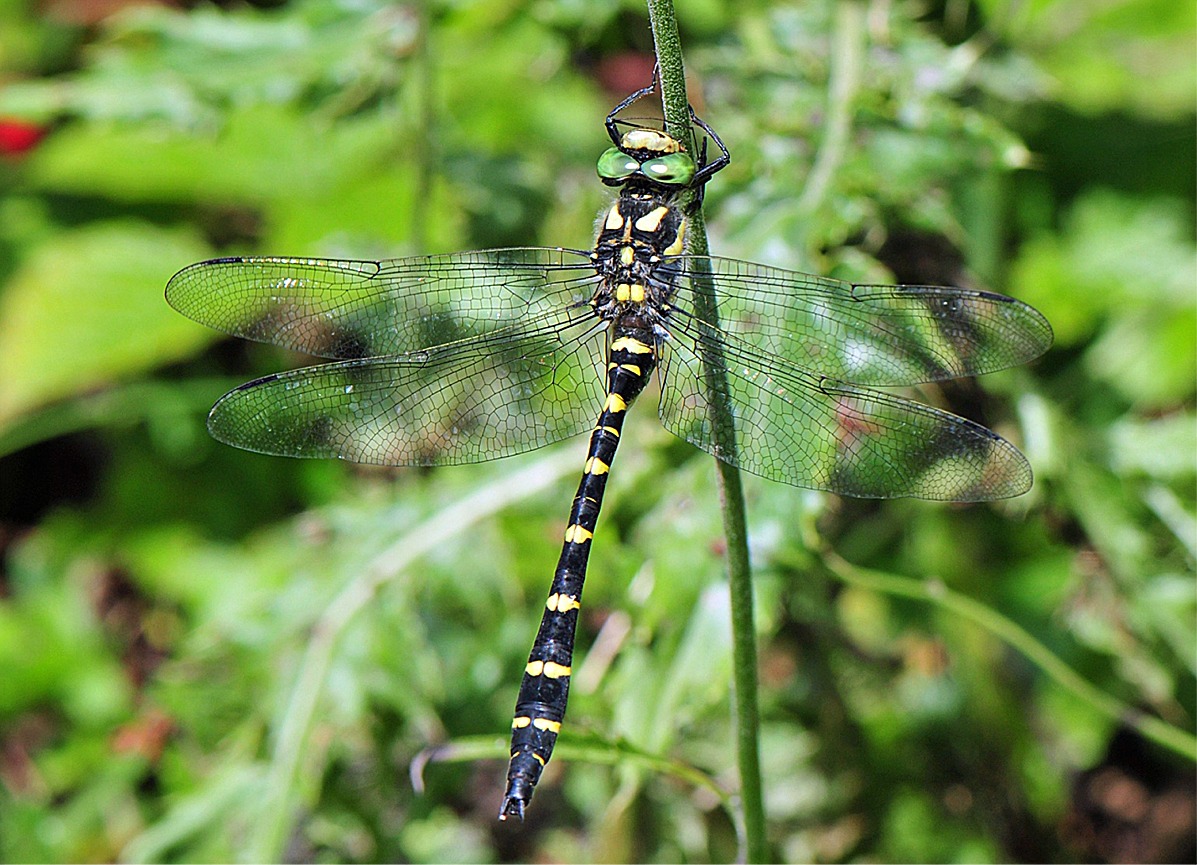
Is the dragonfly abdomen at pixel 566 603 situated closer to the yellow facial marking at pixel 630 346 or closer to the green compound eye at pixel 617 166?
the yellow facial marking at pixel 630 346

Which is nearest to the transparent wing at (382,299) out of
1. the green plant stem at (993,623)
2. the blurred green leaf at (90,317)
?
the green plant stem at (993,623)

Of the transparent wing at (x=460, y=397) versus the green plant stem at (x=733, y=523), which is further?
the transparent wing at (x=460, y=397)

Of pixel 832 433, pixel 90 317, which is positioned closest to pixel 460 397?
pixel 832 433

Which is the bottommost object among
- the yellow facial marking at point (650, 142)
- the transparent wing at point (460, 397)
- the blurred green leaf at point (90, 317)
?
the transparent wing at point (460, 397)

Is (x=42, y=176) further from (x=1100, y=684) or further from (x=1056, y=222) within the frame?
(x=1100, y=684)

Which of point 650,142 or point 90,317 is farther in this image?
point 90,317

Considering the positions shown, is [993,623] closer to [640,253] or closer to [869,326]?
[869,326]

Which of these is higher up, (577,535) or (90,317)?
(90,317)
